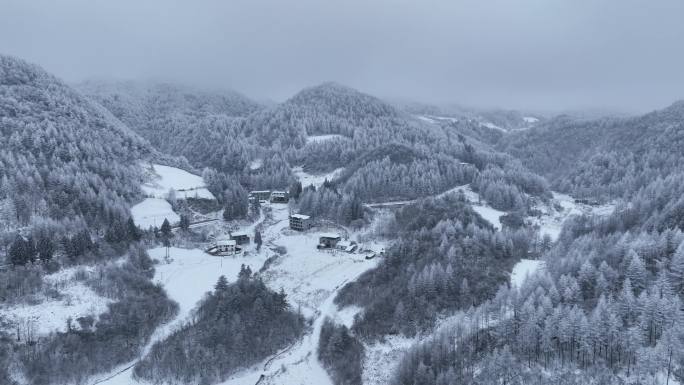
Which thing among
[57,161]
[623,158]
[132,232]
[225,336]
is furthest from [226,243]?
[623,158]

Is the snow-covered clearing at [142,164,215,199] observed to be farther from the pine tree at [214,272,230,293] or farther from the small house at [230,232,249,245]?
the pine tree at [214,272,230,293]

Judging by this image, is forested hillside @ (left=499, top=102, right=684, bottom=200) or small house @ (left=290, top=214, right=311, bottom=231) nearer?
small house @ (left=290, top=214, right=311, bottom=231)

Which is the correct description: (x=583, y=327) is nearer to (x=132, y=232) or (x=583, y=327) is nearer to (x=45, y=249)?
(x=45, y=249)

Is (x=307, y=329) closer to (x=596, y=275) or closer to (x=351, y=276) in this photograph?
(x=351, y=276)

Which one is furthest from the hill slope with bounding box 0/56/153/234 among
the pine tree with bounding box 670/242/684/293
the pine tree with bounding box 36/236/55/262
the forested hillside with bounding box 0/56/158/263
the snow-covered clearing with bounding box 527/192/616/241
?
the snow-covered clearing with bounding box 527/192/616/241

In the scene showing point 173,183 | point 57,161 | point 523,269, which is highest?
point 57,161
